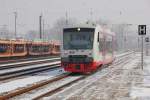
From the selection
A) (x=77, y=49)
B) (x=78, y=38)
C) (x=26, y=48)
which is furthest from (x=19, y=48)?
(x=77, y=49)

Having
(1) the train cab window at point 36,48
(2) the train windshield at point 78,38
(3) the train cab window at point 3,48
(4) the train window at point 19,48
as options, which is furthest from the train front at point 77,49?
(1) the train cab window at point 36,48

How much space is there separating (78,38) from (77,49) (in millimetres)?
702

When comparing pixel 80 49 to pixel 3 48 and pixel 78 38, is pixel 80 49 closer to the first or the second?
pixel 78 38

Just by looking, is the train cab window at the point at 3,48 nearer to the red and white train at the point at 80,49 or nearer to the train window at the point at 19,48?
the train window at the point at 19,48

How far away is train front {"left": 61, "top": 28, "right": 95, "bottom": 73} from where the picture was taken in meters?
24.6

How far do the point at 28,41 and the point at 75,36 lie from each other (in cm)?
4178

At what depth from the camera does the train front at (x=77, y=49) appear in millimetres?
24594

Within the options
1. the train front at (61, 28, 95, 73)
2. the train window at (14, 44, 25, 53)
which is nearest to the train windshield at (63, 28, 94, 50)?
the train front at (61, 28, 95, 73)

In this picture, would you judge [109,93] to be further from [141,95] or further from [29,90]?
[29,90]

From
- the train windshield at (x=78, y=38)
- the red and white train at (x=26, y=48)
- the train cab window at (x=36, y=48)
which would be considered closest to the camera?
the train windshield at (x=78, y=38)

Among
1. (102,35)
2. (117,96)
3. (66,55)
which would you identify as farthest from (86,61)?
(117,96)

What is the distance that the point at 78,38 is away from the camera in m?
25.0

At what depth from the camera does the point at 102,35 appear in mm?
28000

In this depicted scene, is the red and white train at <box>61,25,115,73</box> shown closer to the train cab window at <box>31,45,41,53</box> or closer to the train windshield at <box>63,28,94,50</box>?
the train windshield at <box>63,28,94,50</box>
